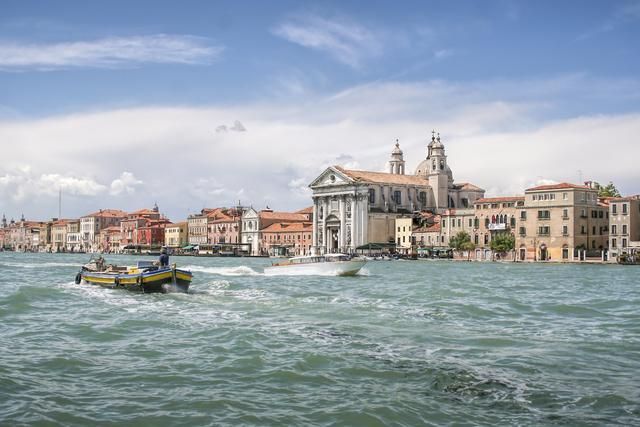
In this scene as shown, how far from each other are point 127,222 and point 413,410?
132 meters

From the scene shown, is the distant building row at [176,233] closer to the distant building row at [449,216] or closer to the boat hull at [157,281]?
the distant building row at [449,216]

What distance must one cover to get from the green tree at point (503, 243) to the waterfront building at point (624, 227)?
10.5 meters

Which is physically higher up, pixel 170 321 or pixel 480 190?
pixel 480 190

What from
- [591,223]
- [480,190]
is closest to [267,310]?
[591,223]

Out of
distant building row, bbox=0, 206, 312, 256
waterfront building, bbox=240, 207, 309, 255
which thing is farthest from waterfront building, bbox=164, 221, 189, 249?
waterfront building, bbox=240, 207, 309, 255

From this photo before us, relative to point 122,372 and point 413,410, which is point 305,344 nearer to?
point 122,372

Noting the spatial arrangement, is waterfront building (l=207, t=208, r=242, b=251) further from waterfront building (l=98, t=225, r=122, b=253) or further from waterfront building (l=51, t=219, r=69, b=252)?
waterfront building (l=51, t=219, r=69, b=252)

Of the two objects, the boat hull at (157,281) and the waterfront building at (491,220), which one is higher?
the waterfront building at (491,220)

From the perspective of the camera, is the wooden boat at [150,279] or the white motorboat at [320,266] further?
the white motorboat at [320,266]

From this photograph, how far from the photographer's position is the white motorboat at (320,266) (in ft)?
141

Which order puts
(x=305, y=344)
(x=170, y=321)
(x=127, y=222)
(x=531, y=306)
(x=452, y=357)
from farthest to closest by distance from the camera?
1. (x=127, y=222)
2. (x=531, y=306)
3. (x=170, y=321)
4. (x=305, y=344)
5. (x=452, y=357)

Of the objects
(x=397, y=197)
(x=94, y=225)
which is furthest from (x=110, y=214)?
(x=397, y=197)

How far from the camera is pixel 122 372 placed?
11.9 m

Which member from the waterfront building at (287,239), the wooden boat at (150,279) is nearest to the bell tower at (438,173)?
the waterfront building at (287,239)
